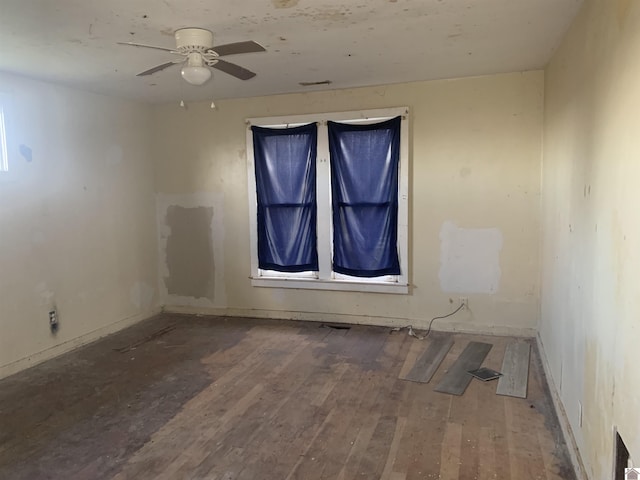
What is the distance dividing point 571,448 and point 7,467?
308 centimetres

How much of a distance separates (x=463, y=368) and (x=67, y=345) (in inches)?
141

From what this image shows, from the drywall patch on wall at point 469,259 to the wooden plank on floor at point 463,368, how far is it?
0.60 meters

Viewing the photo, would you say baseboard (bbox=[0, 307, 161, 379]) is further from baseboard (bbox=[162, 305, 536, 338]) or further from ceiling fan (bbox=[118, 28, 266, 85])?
ceiling fan (bbox=[118, 28, 266, 85])

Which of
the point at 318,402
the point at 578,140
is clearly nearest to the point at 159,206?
the point at 318,402

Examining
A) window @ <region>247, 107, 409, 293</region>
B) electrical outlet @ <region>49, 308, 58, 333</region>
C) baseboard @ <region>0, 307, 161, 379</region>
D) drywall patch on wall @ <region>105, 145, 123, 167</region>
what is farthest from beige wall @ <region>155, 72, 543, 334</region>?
electrical outlet @ <region>49, 308, 58, 333</region>

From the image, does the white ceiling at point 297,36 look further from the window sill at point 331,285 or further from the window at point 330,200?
the window sill at point 331,285

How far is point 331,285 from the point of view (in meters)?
4.98

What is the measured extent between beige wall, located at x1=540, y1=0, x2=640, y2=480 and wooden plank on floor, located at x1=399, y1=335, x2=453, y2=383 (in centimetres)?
91

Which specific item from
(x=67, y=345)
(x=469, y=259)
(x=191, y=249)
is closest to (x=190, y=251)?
(x=191, y=249)

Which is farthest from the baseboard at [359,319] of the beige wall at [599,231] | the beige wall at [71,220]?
the beige wall at [599,231]

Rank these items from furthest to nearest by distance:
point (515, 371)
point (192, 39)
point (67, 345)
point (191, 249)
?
point (191, 249) < point (67, 345) < point (515, 371) < point (192, 39)

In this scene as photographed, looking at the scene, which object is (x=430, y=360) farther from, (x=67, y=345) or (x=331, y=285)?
(x=67, y=345)

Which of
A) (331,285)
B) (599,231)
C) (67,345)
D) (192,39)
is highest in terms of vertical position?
(192,39)

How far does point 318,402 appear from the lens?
3.20 metres
